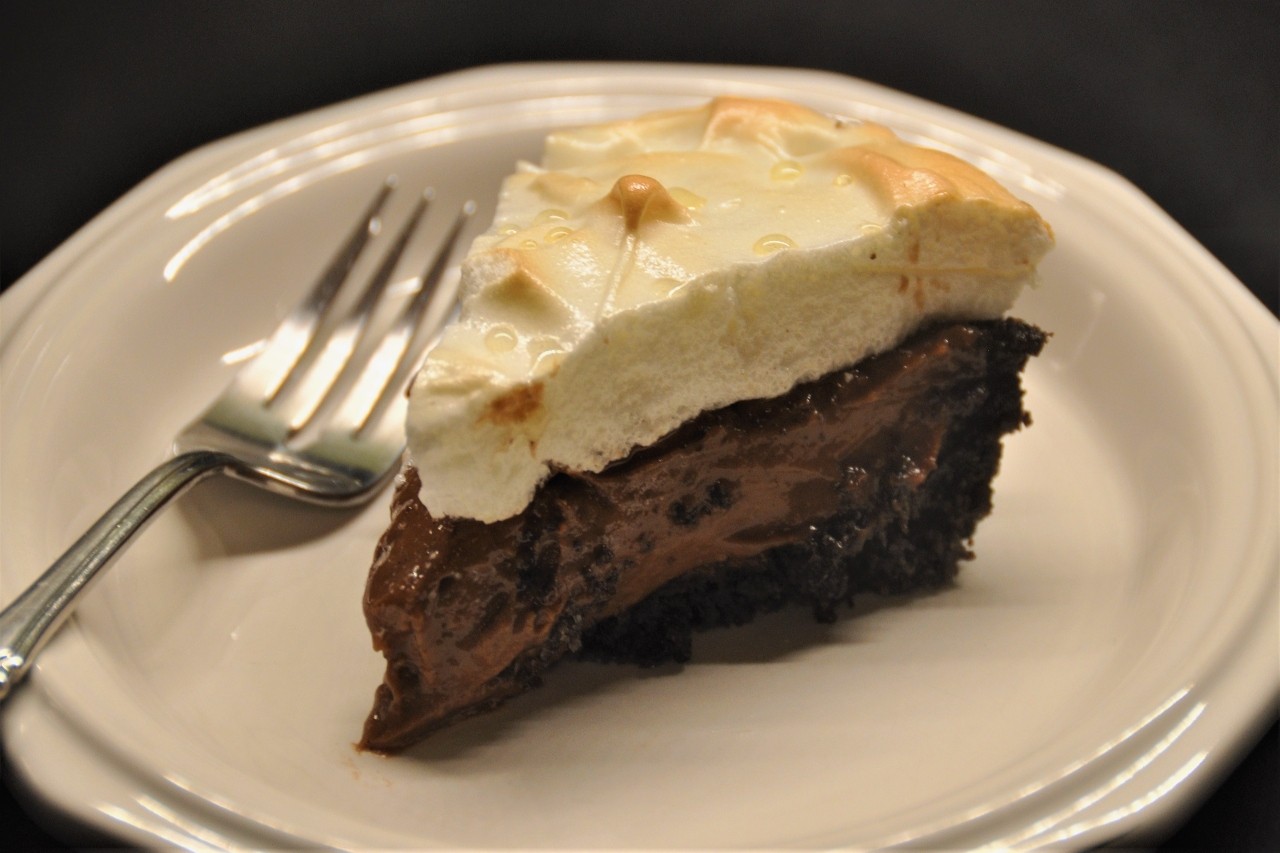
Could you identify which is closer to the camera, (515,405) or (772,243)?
(515,405)

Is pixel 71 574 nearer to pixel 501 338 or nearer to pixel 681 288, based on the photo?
pixel 501 338

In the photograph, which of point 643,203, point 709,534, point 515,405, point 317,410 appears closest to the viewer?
point 515,405

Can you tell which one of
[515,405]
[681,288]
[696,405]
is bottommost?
[696,405]

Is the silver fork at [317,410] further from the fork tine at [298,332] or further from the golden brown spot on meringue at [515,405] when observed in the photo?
the golden brown spot on meringue at [515,405]

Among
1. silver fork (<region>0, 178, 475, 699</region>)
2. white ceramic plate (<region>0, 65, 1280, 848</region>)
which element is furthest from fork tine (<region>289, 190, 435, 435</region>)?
white ceramic plate (<region>0, 65, 1280, 848</region>)

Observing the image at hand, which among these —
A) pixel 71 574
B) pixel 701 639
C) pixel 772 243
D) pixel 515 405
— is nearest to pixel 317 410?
pixel 71 574

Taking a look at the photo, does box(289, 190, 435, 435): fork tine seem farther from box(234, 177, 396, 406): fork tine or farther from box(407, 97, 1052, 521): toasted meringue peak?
box(407, 97, 1052, 521): toasted meringue peak

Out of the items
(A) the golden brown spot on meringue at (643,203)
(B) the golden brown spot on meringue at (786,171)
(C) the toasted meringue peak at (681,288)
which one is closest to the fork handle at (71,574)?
(C) the toasted meringue peak at (681,288)
